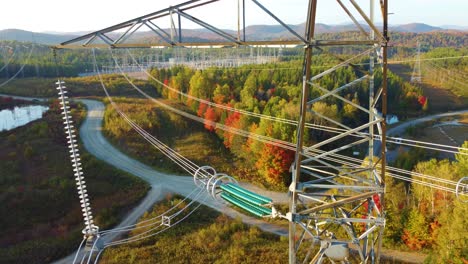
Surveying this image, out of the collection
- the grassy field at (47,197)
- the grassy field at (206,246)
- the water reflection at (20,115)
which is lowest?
the grassy field at (206,246)

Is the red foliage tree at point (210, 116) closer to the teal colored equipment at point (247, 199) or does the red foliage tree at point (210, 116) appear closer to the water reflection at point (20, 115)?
the water reflection at point (20, 115)

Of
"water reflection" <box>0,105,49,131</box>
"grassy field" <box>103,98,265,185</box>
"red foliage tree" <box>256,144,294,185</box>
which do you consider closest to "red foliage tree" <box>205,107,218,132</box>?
"grassy field" <box>103,98,265,185</box>

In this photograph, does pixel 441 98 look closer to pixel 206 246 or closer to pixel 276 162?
pixel 276 162

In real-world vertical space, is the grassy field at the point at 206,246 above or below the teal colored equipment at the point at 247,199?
below

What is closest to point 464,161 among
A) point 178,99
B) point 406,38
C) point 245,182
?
point 245,182

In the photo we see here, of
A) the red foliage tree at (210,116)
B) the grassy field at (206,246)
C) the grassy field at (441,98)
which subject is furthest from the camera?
the grassy field at (441,98)

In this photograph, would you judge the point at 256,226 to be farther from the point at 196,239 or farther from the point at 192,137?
the point at 192,137

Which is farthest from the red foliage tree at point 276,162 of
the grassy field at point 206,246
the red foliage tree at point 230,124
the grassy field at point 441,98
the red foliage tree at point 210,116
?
the grassy field at point 441,98

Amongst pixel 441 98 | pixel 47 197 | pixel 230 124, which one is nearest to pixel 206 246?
pixel 47 197
